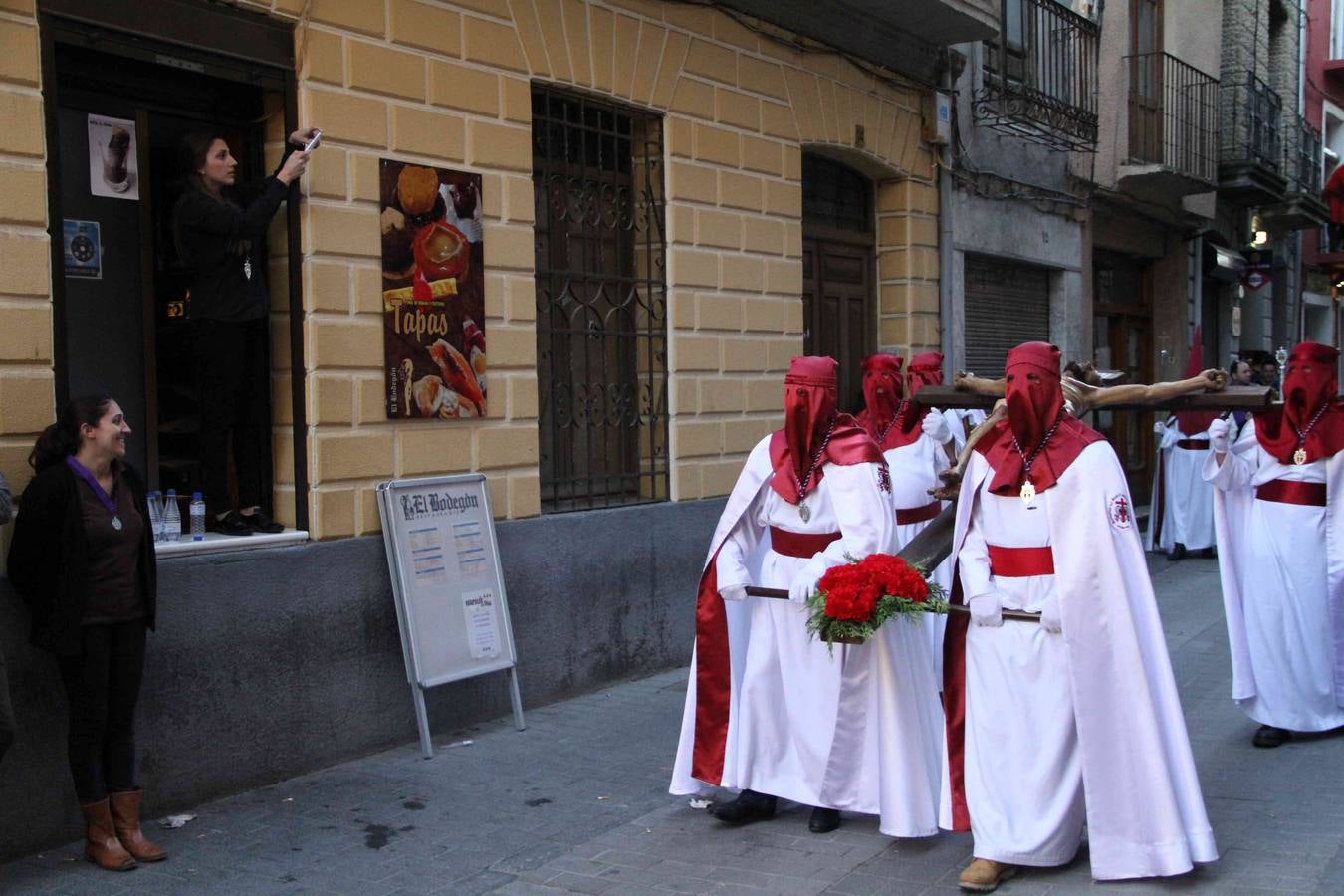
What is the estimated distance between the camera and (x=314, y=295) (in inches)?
279

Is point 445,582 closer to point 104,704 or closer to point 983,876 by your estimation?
point 104,704

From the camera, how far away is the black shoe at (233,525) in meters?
6.88

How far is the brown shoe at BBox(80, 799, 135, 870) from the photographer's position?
219 inches

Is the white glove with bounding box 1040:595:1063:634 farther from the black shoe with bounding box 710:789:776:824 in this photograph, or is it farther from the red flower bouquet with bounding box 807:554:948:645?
the black shoe with bounding box 710:789:776:824

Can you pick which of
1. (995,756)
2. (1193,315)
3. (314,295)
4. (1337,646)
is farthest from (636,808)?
(1193,315)

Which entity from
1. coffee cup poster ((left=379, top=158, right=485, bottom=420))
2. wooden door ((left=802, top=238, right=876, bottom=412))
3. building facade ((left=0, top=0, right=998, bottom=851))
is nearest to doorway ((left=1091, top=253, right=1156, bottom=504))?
wooden door ((left=802, top=238, right=876, bottom=412))

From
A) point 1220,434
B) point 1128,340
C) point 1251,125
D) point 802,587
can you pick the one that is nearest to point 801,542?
point 802,587

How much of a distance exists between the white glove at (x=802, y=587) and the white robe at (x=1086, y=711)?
62cm

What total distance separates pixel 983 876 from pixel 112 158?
5071 mm

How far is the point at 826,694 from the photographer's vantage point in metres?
5.87

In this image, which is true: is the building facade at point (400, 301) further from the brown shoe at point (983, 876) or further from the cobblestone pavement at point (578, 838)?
the brown shoe at point (983, 876)

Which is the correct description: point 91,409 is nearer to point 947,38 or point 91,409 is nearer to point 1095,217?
point 947,38

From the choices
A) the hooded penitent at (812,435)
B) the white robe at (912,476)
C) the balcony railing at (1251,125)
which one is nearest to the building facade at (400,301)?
the white robe at (912,476)

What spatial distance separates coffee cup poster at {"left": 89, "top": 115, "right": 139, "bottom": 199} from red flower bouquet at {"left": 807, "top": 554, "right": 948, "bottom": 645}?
3.94 metres
